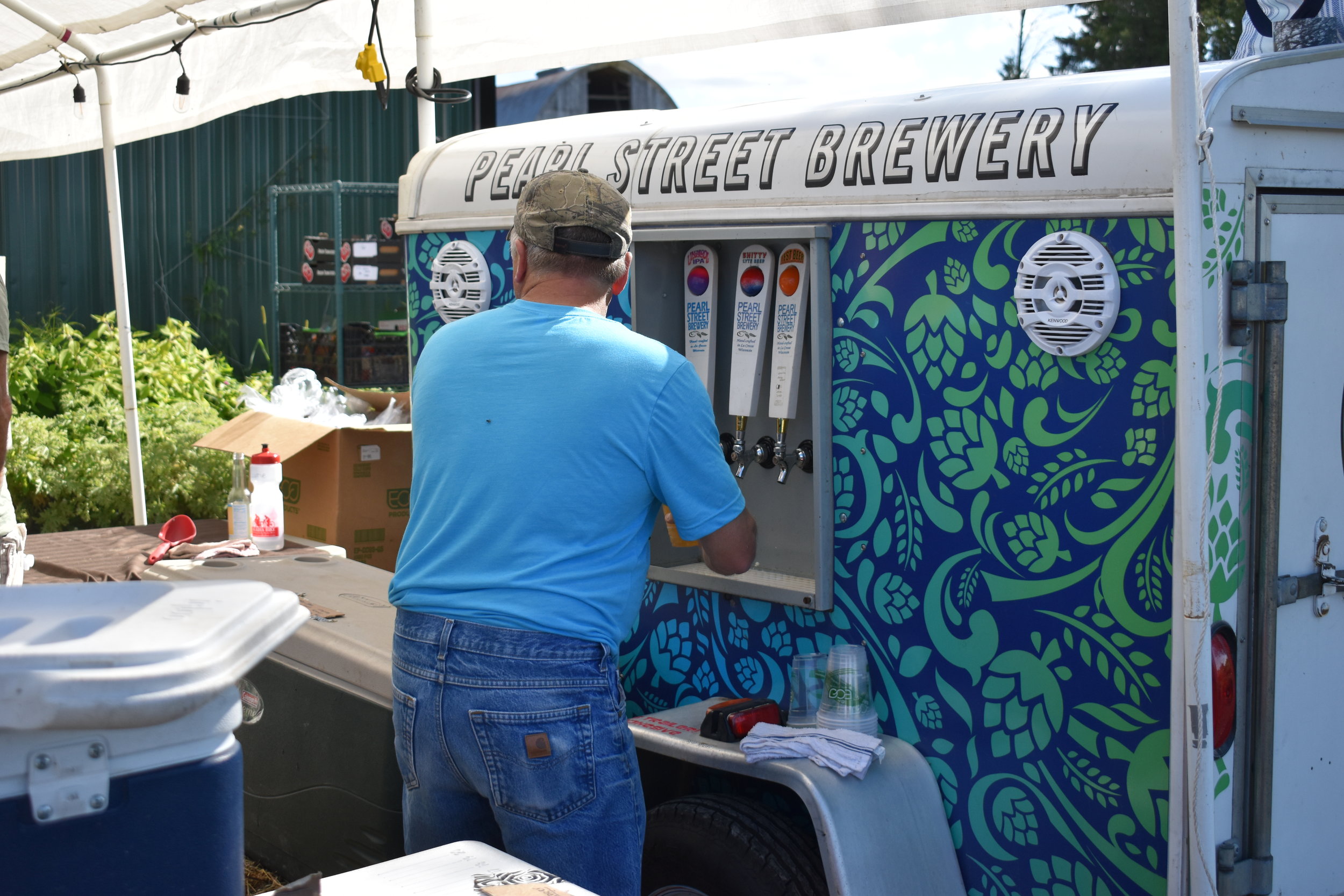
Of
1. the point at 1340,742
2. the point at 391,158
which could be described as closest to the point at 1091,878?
the point at 1340,742

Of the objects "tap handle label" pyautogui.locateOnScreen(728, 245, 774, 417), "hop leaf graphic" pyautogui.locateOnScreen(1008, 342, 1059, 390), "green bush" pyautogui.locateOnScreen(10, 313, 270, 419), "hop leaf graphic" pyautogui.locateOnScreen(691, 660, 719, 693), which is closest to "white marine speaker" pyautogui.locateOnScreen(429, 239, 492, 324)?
"tap handle label" pyautogui.locateOnScreen(728, 245, 774, 417)

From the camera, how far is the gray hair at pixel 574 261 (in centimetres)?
230

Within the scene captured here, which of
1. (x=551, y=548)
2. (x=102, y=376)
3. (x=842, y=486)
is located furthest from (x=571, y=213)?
(x=102, y=376)

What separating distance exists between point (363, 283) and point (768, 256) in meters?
7.18

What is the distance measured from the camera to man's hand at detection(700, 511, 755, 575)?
7.48ft

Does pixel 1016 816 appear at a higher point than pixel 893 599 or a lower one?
lower

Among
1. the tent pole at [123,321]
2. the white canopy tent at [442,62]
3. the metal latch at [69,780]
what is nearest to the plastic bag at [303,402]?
the tent pole at [123,321]

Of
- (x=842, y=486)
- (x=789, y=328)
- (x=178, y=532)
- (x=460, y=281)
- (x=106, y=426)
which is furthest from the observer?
(x=106, y=426)

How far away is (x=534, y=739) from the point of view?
2154 mm

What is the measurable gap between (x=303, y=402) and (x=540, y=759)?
10.5ft

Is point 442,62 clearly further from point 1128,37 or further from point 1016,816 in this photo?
point 1128,37

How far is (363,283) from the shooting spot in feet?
31.3

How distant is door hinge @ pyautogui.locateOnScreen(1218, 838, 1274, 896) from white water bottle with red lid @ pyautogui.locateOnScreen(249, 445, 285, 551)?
10.4 ft

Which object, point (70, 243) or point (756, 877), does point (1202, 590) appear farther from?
point (70, 243)
